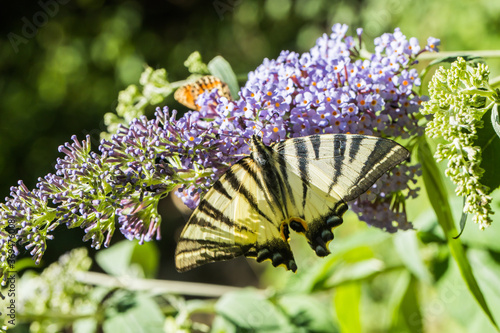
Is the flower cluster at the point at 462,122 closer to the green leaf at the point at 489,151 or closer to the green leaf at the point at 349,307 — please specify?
the green leaf at the point at 489,151

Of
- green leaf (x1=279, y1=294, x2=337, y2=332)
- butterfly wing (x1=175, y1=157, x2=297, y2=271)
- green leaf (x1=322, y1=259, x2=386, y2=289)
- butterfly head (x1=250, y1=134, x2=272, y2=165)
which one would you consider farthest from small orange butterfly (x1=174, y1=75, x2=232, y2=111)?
green leaf (x1=322, y1=259, x2=386, y2=289)


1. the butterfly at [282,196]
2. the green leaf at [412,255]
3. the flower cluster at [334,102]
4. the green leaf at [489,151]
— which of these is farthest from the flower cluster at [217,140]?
the green leaf at [412,255]

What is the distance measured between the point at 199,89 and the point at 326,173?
2.30 ft

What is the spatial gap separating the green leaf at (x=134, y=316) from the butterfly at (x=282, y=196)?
2.16ft

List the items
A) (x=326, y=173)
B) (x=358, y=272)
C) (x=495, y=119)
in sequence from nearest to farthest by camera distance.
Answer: (x=495, y=119) → (x=326, y=173) → (x=358, y=272)

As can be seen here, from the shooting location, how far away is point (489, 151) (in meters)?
1.69

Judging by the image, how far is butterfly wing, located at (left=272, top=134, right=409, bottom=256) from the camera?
1660mm

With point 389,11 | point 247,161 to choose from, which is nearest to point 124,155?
point 247,161

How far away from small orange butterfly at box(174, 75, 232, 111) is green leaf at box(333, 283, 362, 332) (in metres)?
1.50

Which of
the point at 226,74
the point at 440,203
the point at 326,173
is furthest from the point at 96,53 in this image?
the point at 440,203

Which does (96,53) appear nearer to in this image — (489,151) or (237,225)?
(237,225)

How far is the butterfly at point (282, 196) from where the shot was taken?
1.70m

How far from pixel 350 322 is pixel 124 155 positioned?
187 centimetres

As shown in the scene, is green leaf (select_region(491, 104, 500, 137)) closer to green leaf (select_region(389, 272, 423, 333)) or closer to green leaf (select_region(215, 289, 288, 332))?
green leaf (select_region(389, 272, 423, 333))
